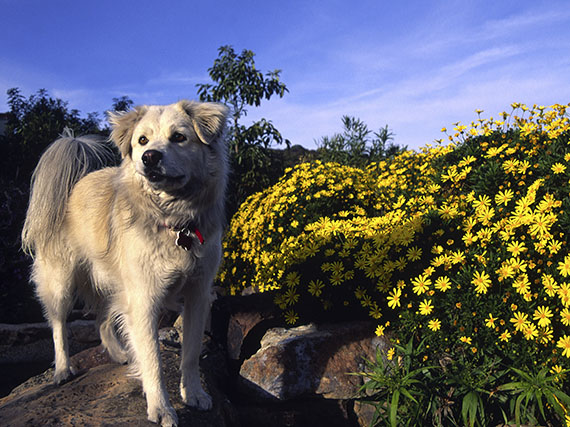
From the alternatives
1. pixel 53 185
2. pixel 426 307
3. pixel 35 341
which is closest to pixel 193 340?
pixel 426 307

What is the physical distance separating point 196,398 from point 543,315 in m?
2.38

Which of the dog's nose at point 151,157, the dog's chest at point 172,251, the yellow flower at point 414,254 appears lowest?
the yellow flower at point 414,254

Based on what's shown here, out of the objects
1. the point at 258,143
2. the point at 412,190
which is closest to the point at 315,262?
the point at 412,190

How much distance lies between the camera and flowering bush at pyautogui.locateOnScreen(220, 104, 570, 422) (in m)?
3.19

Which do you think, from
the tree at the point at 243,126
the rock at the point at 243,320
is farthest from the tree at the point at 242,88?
the rock at the point at 243,320

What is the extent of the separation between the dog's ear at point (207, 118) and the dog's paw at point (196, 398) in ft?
5.45

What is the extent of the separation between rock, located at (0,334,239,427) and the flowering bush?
1101 mm

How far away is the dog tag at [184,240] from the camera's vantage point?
2.86 meters

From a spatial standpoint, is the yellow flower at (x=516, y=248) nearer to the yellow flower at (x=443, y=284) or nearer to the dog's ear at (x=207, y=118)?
the yellow flower at (x=443, y=284)

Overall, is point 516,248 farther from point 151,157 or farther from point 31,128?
point 31,128

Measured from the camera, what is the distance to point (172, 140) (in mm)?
2859

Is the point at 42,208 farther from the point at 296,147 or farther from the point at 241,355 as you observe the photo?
the point at 296,147

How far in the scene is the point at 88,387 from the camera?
130 inches

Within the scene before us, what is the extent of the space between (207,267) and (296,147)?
16.8 metres
